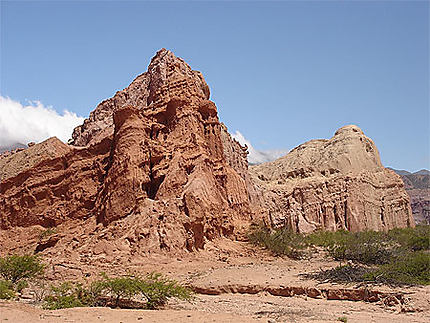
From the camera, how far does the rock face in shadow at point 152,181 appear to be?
73.8 ft

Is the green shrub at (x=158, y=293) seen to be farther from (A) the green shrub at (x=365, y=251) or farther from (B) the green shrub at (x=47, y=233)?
(B) the green shrub at (x=47, y=233)

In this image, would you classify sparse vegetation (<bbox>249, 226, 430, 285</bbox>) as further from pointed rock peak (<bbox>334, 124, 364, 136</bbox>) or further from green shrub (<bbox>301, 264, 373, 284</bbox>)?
pointed rock peak (<bbox>334, 124, 364, 136</bbox>)

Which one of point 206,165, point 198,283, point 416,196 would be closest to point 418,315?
point 198,283

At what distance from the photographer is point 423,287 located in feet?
49.1

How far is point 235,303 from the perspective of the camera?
14484 mm

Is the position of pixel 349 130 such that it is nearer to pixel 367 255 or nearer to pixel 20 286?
pixel 367 255

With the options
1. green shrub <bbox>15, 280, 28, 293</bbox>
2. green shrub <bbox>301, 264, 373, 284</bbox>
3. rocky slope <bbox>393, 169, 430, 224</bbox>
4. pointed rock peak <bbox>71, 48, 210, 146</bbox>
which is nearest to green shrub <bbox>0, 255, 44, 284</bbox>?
green shrub <bbox>15, 280, 28, 293</bbox>

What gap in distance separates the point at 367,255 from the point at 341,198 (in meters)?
25.9

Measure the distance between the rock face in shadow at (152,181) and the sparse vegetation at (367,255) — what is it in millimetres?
2664

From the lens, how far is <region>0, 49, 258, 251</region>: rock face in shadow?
22484 mm

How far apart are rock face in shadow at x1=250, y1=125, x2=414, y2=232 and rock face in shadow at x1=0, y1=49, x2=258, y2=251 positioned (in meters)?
17.9

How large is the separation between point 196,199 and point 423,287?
1167 centimetres

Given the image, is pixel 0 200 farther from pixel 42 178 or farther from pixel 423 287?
pixel 423 287

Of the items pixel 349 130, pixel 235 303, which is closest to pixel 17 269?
pixel 235 303
